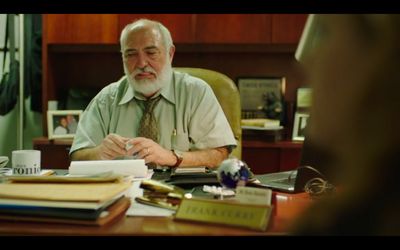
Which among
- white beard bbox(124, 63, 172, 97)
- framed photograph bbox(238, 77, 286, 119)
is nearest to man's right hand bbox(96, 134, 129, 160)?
white beard bbox(124, 63, 172, 97)

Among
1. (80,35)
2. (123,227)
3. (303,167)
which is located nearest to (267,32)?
(80,35)

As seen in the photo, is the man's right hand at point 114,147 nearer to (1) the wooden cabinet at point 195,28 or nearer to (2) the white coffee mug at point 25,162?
(2) the white coffee mug at point 25,162

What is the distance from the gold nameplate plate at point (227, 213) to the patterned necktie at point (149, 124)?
1258mm

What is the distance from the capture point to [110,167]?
131 centimetres

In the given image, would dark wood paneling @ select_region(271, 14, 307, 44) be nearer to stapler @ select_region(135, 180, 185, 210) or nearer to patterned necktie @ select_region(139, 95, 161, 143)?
patterned necktie @ select_region(139, 95, 161, 143)

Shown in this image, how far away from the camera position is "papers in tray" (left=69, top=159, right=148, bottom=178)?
1.31 metres

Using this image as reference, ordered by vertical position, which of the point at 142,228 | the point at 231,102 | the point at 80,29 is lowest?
the point at 142,228

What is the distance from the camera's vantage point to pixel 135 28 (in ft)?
6.95

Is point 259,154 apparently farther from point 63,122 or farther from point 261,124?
point 63,122

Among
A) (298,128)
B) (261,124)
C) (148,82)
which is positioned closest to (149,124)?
(148,82)

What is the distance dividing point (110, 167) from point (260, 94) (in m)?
2.17

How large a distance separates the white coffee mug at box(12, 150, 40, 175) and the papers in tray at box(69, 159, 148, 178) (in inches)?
4.1

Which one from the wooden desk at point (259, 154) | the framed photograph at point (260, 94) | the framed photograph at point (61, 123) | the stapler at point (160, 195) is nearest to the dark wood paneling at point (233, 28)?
the framed photograph at point (260, 94)

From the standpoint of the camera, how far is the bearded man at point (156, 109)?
6.94ft
